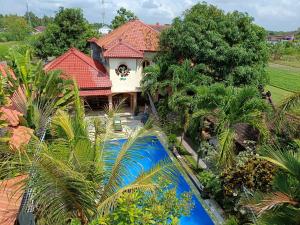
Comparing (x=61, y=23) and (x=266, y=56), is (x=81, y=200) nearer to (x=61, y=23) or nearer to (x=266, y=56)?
(x=266, y=56)

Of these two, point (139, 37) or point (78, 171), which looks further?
point (139, 37)

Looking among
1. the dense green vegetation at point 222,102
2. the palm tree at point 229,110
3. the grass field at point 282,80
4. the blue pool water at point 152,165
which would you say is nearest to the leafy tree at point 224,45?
the dense green vegetation at point 222,102

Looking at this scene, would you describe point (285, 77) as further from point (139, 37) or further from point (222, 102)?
point (222, 102)

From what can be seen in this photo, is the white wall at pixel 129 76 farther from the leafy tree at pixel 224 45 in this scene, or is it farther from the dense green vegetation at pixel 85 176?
the dense green vegetation at pixel 85 176

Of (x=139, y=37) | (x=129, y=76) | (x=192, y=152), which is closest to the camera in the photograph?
(x=192, y=152)

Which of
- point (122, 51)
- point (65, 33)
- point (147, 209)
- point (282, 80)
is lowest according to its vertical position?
point (282, 80)

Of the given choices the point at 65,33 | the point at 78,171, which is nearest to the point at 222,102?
the point at 78,171
